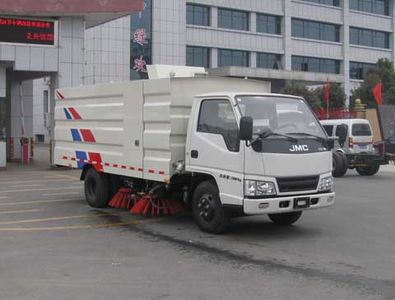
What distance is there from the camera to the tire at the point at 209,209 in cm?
941

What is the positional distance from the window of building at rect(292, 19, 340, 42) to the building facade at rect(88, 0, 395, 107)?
0.10 feet

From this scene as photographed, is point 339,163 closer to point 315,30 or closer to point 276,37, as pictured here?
point 276,37

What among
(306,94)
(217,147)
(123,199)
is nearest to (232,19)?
(306,94)

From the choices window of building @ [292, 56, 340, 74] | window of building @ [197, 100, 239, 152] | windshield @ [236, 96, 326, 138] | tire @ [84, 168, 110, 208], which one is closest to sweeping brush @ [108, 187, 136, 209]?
tire @ [84, 168, 110, 208]

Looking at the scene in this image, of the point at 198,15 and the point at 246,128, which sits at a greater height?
the point at 198,15

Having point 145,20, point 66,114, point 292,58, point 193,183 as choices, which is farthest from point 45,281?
point 292,58

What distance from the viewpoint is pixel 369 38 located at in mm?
70875

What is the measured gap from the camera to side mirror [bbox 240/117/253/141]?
28.6ft

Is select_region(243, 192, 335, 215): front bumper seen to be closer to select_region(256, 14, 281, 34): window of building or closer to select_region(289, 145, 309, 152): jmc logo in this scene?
select_region(289, 145, 309, 152): jmc logo

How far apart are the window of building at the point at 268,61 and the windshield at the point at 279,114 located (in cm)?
5163

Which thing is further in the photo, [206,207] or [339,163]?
[339,163]

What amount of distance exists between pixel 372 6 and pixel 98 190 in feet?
214

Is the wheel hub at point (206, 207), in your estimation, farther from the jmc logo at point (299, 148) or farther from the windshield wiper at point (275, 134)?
the jmc logo at point (299, 148)

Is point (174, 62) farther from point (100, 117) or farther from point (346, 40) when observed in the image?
point (100, 117)
